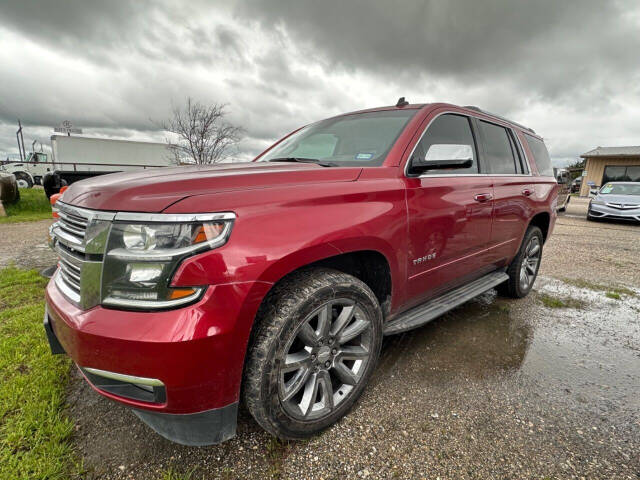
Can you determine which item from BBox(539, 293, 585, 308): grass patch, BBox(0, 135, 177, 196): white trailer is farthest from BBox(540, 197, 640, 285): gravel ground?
BBox(0, 135, 177, 196): white trailer

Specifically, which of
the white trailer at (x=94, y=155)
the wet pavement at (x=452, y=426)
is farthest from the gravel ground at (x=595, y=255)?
the white trailer at (x=94, y=155)

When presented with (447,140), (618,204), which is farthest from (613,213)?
(447,140)

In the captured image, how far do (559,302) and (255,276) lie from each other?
3855mm

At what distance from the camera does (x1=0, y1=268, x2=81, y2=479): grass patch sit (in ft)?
4.90

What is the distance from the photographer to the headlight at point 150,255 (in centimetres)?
121

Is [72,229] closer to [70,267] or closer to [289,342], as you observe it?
[70,267]

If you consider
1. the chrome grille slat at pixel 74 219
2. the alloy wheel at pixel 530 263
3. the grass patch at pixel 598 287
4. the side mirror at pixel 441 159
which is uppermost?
the side mirror at pixel 441 159

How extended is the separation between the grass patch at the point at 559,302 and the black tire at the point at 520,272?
204 millimetres

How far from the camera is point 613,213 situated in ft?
35.5

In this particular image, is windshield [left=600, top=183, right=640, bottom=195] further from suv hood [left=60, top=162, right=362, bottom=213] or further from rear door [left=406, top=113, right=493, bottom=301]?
suv hood [left=60, top=162, right=362, bottom=213]

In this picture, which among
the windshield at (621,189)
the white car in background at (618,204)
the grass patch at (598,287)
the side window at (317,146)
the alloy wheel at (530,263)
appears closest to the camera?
the side window at (317,146)

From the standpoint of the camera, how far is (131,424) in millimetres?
1790

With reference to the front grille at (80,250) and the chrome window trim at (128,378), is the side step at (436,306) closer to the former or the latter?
the chrome window trim at (128,378)

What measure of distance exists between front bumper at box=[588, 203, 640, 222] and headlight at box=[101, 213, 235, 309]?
14003 millimetres
